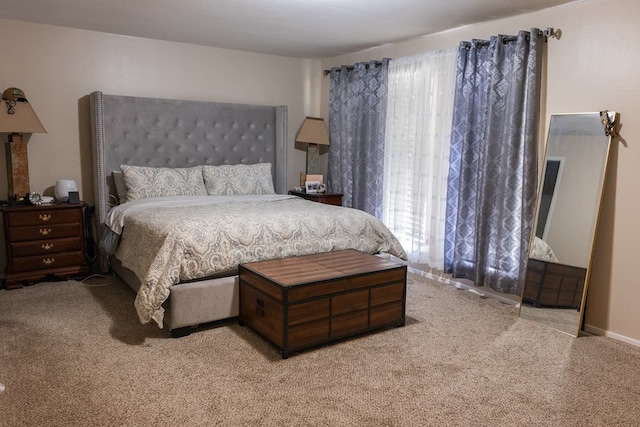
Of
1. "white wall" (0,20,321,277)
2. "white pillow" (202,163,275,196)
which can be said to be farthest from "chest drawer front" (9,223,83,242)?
"white pillow" (202,163,275,196)

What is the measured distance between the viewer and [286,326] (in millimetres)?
2666

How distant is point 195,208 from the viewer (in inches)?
146

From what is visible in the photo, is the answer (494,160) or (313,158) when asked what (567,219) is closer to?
(494,160)

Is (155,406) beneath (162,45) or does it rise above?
beneath

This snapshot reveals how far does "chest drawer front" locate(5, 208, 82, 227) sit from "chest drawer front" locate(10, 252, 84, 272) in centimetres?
29

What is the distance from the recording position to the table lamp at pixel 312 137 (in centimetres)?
537

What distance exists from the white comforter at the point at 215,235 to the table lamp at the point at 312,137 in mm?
1431

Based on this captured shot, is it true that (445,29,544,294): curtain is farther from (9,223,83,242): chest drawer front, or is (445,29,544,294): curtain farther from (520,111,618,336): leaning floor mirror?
(9,223,83,242): chest drawer front

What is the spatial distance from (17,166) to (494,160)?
3984 mm

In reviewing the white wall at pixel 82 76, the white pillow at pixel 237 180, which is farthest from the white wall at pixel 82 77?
the white pillow at pixel 237 180

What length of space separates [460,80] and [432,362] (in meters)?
2.36

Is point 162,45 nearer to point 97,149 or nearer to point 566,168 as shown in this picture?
point 97,149

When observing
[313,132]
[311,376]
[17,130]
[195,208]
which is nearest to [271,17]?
[195,208]

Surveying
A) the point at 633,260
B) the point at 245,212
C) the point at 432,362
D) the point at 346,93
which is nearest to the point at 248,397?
the point at 432,362
